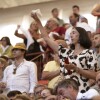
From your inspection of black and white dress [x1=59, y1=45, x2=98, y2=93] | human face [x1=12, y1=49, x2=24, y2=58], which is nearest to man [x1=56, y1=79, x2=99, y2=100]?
black and white dress [x1=59, y1=45, x2=98, y2=93]

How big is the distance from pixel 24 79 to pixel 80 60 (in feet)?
4.90

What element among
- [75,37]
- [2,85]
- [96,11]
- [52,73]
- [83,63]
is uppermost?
[96,11]

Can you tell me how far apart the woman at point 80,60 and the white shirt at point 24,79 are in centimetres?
112

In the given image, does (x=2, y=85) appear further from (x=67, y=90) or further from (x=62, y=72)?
(x=67, y=90)

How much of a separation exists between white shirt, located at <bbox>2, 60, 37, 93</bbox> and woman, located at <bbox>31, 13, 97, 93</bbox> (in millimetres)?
1117

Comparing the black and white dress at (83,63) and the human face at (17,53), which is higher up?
the human face at (17,53)

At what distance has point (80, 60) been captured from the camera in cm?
450

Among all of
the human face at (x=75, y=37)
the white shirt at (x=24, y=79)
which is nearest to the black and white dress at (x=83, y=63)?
the human face at (x=75, y=37)

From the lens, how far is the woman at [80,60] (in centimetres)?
438

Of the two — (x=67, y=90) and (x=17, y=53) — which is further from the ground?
(x=17, y=53)

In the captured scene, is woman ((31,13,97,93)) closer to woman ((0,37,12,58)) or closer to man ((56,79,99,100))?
man ((56,79,99,100))

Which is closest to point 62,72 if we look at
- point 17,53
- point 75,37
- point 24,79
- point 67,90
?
point 75,37

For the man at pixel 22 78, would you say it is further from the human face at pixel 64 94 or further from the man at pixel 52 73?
the human face at pixel 64 94

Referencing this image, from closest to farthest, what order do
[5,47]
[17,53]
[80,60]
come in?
[80,60], [17,53], [5,47]
